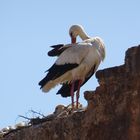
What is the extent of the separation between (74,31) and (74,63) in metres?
1.22

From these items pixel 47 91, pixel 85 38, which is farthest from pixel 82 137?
pixel 85 38

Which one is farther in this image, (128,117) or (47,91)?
(47,91)

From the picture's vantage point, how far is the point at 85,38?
507 inches

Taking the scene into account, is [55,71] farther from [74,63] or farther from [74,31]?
[74,31]

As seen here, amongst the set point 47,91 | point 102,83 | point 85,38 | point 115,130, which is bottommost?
point 115,130

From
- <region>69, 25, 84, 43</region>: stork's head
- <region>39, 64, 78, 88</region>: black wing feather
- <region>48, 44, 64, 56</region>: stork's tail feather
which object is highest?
<region>69, 25, 84, 43</region>: stork's head

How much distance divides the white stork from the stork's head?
33.8 inches

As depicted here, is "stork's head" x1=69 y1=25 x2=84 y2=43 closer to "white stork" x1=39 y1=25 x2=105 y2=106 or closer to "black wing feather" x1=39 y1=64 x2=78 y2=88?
"white stork" x1=39 y1=25 x2=105 y2=106

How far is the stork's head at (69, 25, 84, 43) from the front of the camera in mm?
12844

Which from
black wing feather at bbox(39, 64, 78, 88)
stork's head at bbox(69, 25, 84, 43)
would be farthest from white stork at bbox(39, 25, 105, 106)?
stork's head at bbox(69, 25, 84, 43)

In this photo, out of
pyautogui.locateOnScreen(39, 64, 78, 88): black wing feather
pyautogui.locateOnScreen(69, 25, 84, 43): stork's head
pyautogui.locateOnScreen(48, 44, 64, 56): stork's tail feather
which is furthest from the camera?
pyautogui.locateOnScreen(69, 25, 84, 43): stork's head

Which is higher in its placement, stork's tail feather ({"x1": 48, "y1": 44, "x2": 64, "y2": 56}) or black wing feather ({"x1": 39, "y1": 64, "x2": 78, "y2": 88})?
stork's tail feather ({"x1": 48, "y1": 44, "x2": 64, "y2": 56})

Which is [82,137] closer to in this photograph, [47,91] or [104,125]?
[104,125]

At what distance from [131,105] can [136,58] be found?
53 cm
